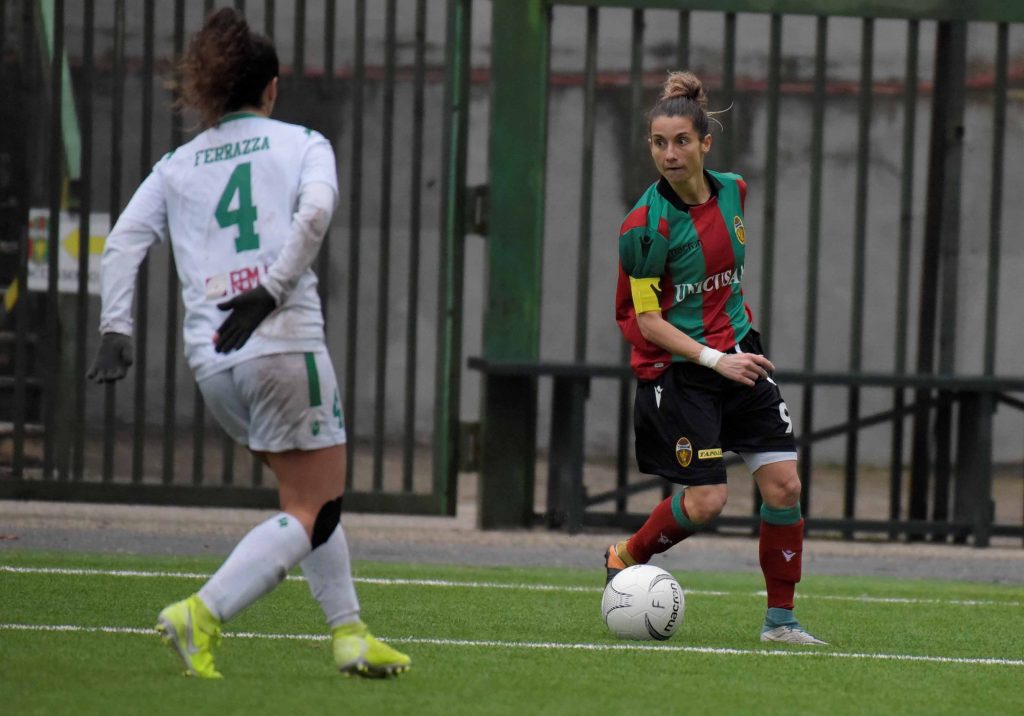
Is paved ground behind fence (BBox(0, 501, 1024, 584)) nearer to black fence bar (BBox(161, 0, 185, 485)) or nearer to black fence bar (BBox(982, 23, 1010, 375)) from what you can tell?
black fence bar (BBox(161, 0, 185, 485))

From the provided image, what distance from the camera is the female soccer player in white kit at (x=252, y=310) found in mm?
4820

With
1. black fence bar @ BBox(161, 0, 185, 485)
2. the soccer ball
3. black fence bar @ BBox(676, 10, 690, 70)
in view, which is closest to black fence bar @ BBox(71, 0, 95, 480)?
black fence bar @ BBox(161, 0, 185, 485)

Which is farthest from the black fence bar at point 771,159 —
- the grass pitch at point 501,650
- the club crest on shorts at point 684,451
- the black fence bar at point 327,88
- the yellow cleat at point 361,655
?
the yellow cleat at point 361,655

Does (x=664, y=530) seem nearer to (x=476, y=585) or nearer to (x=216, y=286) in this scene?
(x=476, y=585)

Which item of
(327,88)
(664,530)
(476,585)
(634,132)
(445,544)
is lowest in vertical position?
(445,544)

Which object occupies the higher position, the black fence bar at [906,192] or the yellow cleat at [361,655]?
the black fence bar at [906,192]

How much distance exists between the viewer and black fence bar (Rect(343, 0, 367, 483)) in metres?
10.4

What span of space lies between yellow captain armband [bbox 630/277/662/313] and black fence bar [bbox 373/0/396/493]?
429 cm

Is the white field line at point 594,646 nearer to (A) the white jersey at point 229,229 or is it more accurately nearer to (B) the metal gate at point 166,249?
(A) the white jersey at point 229,229

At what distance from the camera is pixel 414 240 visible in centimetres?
1059

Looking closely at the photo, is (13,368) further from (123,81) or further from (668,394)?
(668,394)

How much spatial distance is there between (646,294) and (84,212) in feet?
16.7

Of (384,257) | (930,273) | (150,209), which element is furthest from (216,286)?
(930,273)

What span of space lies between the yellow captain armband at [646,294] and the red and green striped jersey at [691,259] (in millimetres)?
16
